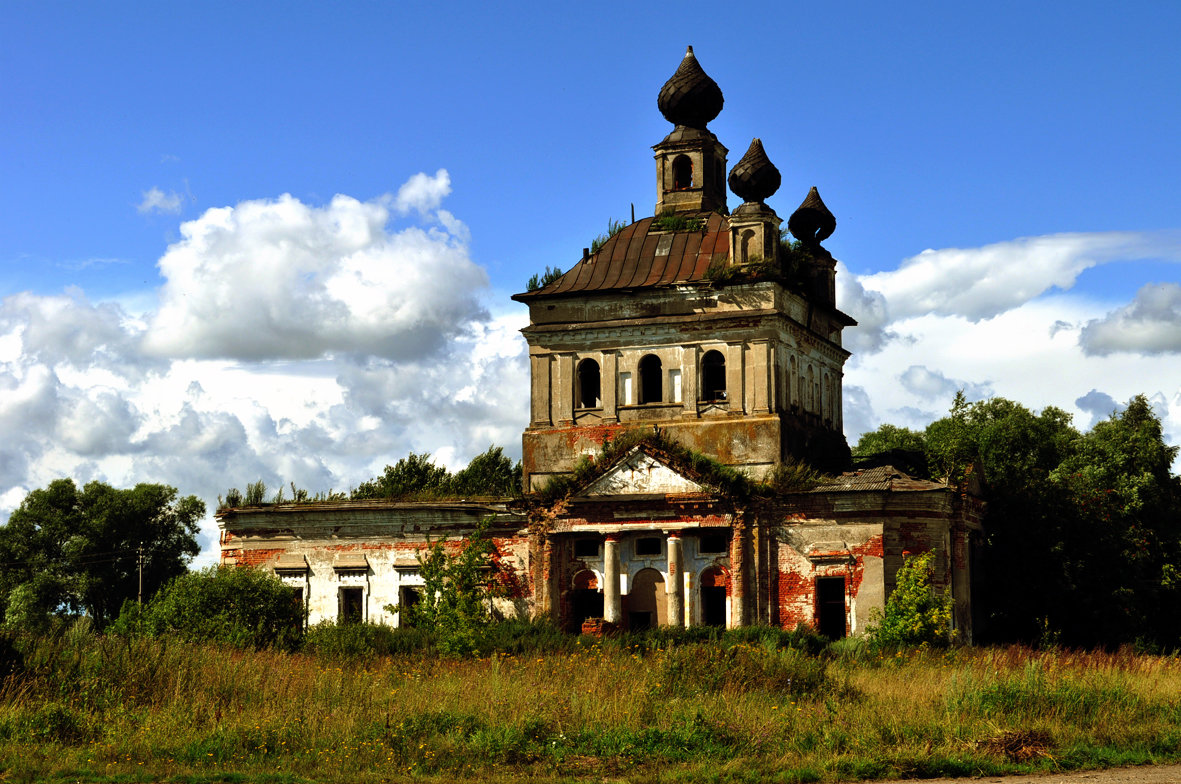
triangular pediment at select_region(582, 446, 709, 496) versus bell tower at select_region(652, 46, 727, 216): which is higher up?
bell tower at select_region(652, 46, 727, 216)

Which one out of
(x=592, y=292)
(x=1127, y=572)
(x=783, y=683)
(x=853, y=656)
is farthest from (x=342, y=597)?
(x=1127, y=572)

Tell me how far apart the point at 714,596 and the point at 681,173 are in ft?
36.0

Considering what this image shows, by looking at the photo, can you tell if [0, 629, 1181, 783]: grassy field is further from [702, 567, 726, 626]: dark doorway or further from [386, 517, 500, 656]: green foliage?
[702, 567, 726, 626]: dark doorway

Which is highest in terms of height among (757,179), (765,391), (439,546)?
(757,179)

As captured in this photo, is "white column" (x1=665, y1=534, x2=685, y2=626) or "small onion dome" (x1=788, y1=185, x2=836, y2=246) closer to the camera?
"white column" (x1=665, y1=534, x2=685, y2=626)

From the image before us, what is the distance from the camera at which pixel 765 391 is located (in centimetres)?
3125

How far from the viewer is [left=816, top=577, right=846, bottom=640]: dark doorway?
28641 millimetres

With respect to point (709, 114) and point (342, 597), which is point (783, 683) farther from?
point (709, 114)

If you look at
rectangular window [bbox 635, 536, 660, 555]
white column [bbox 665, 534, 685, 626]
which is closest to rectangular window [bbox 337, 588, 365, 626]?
rectangular window [bbox 635, 536, 660, 555]

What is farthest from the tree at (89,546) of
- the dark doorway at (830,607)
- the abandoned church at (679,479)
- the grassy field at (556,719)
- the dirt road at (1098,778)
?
the dirt road at (1098,778)

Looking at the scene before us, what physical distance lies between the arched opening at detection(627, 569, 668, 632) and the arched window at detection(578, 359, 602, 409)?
465cm

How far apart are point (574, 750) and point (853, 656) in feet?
32.5

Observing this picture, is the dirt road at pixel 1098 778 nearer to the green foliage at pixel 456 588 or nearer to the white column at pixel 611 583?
the green foliage at pixel 456 588

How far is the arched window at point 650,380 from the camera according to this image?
32531mm
